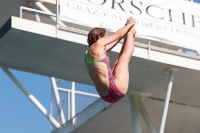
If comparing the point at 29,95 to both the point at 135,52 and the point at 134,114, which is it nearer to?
the point at 134,114

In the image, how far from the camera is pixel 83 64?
706 inches

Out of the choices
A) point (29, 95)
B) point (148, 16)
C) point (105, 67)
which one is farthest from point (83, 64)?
point (105, 67)

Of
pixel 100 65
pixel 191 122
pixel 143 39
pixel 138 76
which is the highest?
pixel 100 65

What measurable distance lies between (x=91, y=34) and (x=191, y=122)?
581 inches

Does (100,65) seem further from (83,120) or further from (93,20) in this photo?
(83,120)

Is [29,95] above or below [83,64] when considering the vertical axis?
below

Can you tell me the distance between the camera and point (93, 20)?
664 inches

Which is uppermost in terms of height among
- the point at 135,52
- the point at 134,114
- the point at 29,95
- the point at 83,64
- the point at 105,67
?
the point at 105,67

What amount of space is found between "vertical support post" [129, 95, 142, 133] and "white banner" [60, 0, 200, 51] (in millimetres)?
2809

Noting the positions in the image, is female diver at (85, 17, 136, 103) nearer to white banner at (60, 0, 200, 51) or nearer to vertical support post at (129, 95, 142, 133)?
white banner at (60, 0, 200, 51)

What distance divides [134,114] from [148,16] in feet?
→ 11.3

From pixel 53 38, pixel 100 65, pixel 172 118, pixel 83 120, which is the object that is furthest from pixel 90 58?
pixel 172 118

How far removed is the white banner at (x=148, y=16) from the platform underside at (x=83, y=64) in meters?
0.52

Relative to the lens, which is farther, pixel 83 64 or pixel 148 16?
pixel 83 64
